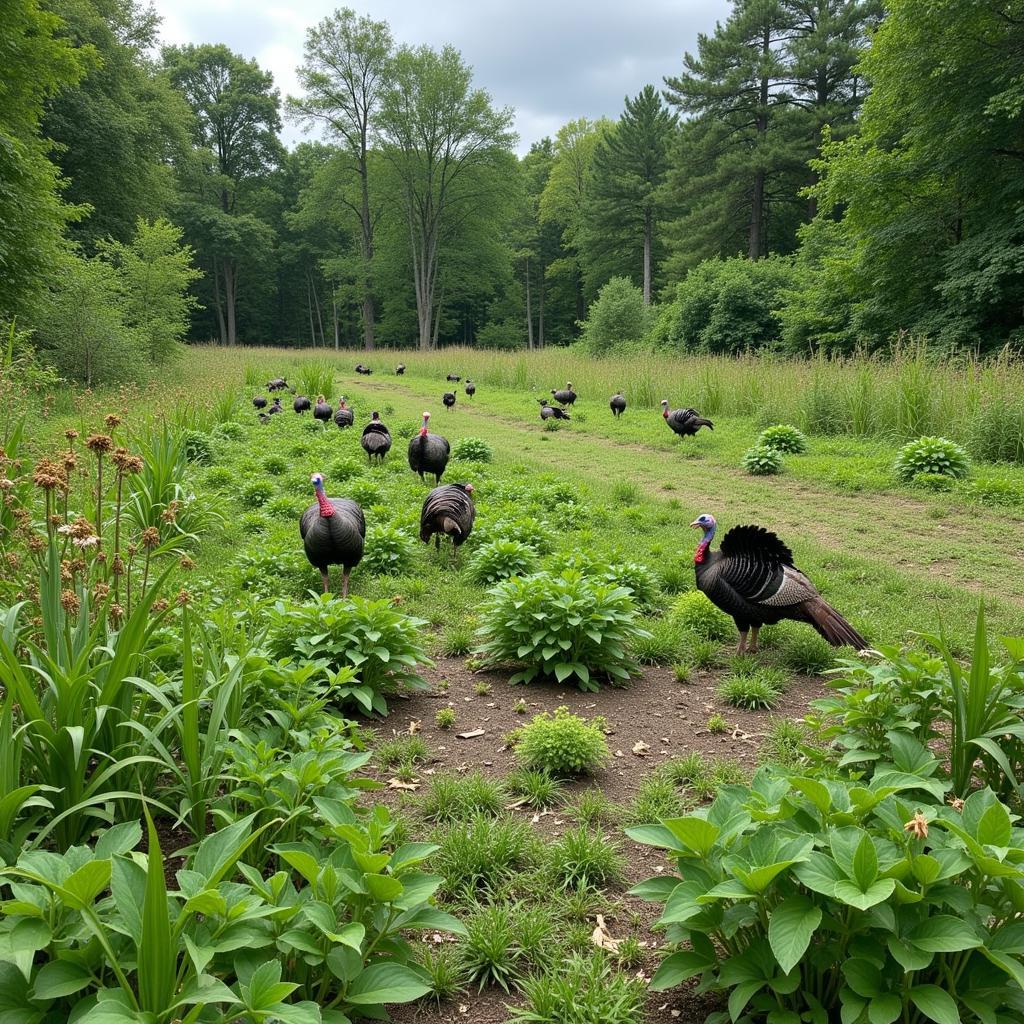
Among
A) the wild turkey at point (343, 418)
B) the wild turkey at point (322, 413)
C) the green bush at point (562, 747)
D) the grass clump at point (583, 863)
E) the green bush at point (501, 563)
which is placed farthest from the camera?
the wild turkey at point (322, 413)

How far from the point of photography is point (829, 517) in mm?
7879

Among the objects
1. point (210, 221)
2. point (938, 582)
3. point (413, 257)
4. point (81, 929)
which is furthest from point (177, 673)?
point (210, 221)

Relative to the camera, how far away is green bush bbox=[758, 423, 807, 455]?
11062 mm

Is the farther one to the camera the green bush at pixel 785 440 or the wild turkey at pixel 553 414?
the wild turkey at pixel 553 414

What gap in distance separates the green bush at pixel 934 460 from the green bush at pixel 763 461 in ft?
5.26

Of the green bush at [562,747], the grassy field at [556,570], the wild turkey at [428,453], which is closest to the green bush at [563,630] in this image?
the grassy field at [556,570]

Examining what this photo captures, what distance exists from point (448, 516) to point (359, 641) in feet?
8.36

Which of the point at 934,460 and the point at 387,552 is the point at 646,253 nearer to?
the point at 934,460

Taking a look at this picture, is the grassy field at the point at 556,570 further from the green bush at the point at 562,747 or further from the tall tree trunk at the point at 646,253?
the tall tree trunk at the point at 646,253

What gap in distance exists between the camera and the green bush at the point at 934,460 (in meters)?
8.84

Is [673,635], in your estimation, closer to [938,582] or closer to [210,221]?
[938,582]

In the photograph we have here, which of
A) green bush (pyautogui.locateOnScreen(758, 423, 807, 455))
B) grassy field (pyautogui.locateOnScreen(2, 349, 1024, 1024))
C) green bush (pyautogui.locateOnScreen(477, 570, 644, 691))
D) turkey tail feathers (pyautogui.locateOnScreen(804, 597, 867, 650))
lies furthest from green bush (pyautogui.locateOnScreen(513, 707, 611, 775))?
green bush (pyautogui.locateOnScreen(758, 423, 807, 455))

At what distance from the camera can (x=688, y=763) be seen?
3.27m

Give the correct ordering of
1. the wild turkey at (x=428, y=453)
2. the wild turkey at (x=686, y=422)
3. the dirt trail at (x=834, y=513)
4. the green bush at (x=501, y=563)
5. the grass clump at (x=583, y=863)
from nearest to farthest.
Answer: 1. the grass clump at (x=583, y=863)
2. the green bush at (x=501, y=563)
3. the dirt trail at (x=834, y=513)
4. the wild turkey at (x=428, y=453)
5. the wild turkey at (x=686, y=422)
